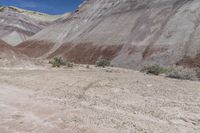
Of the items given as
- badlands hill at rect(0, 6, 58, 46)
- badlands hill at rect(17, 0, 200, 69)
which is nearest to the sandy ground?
badlands hill at rect(17, 0, 200, 69)

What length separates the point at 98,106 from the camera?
9.72 meters

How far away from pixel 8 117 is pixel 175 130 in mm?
4178

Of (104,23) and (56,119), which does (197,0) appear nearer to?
(104,23)

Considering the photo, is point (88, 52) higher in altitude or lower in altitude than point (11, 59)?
higher

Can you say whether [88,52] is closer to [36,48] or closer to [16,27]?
[36,48]

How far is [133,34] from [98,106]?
26101mm

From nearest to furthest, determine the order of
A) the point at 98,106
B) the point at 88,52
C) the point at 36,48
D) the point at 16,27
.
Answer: the point at 98,106, the point at 88,52, the point at 36,48, the point at 16,27

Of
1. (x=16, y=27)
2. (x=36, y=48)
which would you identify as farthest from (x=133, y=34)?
(x=16, y=27)

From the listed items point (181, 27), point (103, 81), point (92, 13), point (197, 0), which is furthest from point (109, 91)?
point (92, 13)

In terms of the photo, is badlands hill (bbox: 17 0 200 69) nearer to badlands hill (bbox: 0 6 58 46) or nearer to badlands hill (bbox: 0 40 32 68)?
badlands hill (bbox: 0 40 32 68)

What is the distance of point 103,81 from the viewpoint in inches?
556

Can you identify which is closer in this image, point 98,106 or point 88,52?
point 98,106

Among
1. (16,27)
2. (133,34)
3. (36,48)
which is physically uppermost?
(16,27)

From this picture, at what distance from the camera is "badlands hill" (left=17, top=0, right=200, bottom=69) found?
1106 inches
